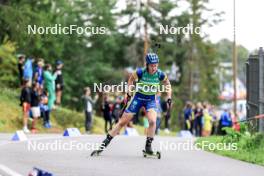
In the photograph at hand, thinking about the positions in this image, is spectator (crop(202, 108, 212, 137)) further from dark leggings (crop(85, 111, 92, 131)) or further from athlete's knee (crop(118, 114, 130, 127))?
athlete's knee (crop(118, 114, 130, 127))

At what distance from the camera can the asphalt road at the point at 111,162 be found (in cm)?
1162

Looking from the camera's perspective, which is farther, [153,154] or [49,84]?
[49,84]

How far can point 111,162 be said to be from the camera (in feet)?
42.8

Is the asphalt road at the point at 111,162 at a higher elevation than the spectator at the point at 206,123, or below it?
below

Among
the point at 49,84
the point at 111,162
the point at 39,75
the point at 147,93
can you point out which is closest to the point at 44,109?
the point at 49,84

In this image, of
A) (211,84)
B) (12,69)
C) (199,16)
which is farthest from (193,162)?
(211,84)

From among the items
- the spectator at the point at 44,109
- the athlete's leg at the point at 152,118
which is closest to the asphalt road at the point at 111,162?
the athlete's leg at the point at 152,118

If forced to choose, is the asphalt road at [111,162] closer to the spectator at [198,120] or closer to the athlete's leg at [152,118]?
the athlete's leg at [152,118]

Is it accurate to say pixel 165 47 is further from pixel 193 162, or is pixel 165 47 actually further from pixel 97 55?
pixel 193 162

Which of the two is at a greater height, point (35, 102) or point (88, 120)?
point (35, 102)

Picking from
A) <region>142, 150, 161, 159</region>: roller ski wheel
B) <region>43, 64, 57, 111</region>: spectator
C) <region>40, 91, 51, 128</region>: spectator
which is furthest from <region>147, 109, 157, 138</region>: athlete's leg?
<region>43, 64, 57, 111</region>: spectator

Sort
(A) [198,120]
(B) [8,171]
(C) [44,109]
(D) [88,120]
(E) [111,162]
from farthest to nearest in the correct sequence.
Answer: (A) [198,120]
(D) [88,120]
(C) [44,109]
(E) [111,162]
(B) [8,171]

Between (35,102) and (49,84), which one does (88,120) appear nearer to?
(49,84)

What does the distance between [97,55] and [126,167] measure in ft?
172
